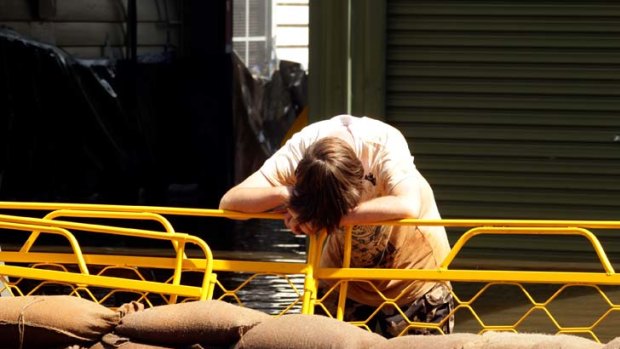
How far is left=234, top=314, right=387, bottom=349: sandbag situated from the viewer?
12.3 ft

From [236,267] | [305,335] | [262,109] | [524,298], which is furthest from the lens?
[262,109]

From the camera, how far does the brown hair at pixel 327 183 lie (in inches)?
176

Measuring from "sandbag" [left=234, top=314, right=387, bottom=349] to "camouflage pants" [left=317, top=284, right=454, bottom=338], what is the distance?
103 cm

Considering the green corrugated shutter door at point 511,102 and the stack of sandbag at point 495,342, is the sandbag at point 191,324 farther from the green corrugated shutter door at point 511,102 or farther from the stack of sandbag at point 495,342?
the green corrugated shutter door at point 511,102

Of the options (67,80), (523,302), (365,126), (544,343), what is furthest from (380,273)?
(67,80)

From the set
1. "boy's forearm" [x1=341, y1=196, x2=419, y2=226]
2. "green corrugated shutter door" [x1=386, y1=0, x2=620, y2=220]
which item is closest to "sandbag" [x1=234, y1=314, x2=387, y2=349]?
"boy's forearm" [x1=341, y1=196, x2=419, y2=226]

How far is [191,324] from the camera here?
3963 mm

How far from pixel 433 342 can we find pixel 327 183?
94cm

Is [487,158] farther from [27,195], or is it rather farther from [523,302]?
[27,195]

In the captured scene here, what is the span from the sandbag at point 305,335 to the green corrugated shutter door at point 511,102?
428cm

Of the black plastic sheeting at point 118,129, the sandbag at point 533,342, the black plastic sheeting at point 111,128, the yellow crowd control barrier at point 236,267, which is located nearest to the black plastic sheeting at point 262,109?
the black plastic sheeting at point 118,129

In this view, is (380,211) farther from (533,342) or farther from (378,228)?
(533,342)

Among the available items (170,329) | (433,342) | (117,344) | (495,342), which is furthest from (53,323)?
(495,342)

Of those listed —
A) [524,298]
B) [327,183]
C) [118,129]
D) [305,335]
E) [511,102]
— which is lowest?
[524,298]
